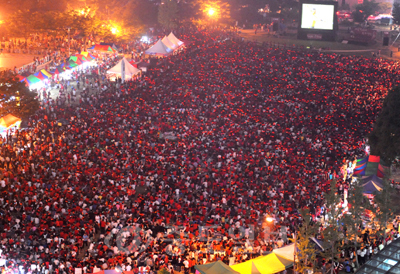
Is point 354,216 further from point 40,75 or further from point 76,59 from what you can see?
point 76,59

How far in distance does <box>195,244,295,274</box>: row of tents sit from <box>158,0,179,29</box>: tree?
47.7 m

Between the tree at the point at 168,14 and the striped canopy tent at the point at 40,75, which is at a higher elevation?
the tree at the point at 168,14

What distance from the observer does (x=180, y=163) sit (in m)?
25.0

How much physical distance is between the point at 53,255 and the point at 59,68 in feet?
85.3

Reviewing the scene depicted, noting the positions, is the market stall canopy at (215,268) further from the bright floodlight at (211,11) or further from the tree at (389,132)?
the bright floodlight at (211,11)

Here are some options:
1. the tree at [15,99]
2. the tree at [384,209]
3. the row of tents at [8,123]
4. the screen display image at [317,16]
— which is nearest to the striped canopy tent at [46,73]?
the tree at [15,99]

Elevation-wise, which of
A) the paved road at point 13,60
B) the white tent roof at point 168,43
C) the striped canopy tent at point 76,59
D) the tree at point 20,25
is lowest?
the paved road at point 13,60

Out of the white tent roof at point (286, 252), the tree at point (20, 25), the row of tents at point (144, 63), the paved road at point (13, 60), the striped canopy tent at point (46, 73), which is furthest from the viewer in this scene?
the tree at point (20, 25)

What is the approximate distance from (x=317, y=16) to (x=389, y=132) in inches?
1059

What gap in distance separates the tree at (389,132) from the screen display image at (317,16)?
24.8m

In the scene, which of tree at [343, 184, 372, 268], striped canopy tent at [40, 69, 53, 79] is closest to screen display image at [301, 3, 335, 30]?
striped canopy tent at [40, 69, 53, 79]

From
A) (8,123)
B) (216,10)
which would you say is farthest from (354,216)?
(216,10)

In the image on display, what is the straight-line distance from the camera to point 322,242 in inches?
764

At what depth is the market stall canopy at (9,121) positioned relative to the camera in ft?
96.8
